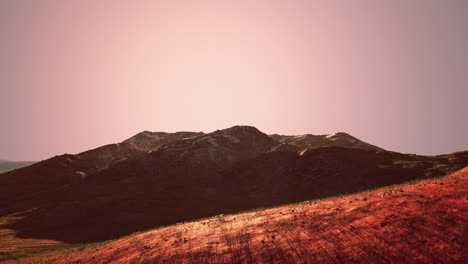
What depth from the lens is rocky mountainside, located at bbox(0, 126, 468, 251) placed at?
75875 mm

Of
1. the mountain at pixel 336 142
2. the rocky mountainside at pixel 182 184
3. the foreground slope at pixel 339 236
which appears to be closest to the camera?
the foreground slope at pixel 339 236

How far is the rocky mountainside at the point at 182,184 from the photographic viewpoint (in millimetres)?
75875

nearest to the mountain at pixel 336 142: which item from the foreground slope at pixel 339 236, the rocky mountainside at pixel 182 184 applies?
the rocky mountainside at pixel 182 184

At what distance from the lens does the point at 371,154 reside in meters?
102

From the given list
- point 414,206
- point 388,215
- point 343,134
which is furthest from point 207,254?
point 343,134

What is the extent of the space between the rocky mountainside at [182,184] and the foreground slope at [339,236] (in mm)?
42452

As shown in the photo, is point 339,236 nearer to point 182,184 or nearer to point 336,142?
point 182,184

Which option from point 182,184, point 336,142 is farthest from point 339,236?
point 336,142

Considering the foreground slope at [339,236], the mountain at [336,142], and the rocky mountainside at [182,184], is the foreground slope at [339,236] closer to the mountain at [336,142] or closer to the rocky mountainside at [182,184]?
the rocky mountainside at [182,184]

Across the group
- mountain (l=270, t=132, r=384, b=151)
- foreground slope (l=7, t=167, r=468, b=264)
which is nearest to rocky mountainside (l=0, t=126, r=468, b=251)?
mountain (l=270, t=132, r=384, b=151)

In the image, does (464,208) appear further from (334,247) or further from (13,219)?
(13,219)

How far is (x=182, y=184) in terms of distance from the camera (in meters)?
112

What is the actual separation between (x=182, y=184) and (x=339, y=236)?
310 feet

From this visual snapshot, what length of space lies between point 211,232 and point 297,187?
67759 mm
